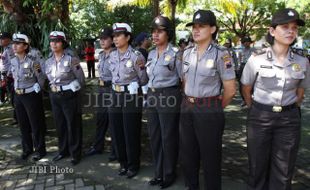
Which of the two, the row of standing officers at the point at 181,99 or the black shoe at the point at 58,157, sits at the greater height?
the row of standing officers at the point at 181,99

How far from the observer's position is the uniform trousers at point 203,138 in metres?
3.69

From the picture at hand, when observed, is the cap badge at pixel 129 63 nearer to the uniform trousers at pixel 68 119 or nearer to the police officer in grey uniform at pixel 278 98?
the uniform trousers at pixel 68 119

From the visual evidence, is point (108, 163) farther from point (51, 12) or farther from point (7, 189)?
point (51, 12)

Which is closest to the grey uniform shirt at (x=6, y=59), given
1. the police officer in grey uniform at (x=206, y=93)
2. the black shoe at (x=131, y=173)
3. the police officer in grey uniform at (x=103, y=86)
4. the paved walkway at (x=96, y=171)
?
the paved walkway at (x=96, y=171)

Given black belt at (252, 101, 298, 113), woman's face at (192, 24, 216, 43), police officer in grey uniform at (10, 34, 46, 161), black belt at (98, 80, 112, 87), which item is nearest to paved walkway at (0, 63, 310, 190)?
police officer in grey uniform at (10, 34, 46, 161)

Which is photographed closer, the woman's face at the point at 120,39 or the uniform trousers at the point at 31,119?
the woman's face at the point at 120,39

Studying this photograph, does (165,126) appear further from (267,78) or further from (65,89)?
(65,89)

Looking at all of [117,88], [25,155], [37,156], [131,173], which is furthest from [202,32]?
[25,155]

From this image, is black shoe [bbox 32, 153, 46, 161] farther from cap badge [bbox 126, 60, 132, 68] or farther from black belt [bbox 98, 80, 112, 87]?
cap badge [bbox 126, 60, 132, 68]

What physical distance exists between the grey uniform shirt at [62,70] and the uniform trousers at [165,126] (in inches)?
54.6

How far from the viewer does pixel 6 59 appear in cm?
732

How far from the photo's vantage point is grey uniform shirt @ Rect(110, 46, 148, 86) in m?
4.55

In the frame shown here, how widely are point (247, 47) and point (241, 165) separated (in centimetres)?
568

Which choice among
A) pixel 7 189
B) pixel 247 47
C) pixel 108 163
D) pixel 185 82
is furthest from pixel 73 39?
pixel 247 47
